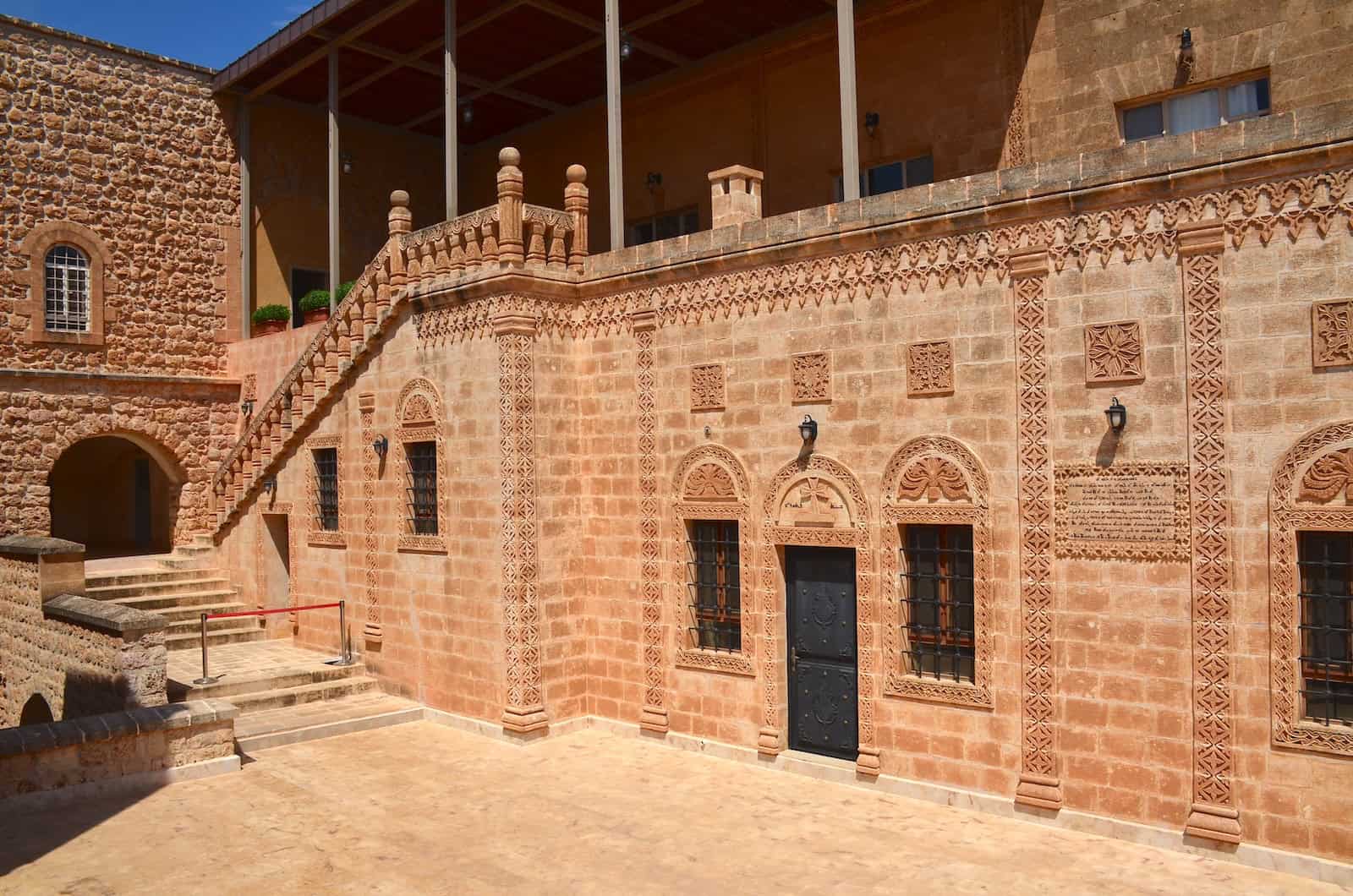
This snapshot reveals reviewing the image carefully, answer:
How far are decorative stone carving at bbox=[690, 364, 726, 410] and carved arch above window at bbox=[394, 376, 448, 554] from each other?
337 cm

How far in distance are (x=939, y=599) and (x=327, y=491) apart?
30.8 feet

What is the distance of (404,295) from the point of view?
1323cm

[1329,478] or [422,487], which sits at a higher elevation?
[1329,478]

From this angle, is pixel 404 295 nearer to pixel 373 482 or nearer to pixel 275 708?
pixel 373 482

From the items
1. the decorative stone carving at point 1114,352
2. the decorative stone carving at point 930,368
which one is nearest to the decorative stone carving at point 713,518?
the decorative stone carving at point 930,368

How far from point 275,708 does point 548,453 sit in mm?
4591

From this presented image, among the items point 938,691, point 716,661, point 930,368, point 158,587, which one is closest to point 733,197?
point 930,368

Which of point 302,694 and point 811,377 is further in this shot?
point 302,694

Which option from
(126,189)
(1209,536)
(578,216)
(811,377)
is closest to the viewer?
(1209,536)

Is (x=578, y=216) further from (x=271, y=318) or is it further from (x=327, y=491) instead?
(x=271, y=318)

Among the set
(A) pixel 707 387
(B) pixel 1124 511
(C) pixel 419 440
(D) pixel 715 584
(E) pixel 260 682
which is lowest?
(E) pixel 260 682

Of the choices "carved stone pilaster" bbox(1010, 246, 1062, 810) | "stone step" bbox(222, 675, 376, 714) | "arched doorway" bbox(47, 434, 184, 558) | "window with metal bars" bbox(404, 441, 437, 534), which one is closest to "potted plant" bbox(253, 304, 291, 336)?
"arched doorway" bbox(47, 434, 184, 558)

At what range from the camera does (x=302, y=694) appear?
12906 mm

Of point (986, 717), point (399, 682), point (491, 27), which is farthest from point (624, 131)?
point (986, 717)
